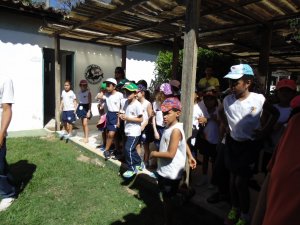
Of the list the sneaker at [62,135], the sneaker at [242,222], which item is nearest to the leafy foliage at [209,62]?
the sneaker at [62,135]

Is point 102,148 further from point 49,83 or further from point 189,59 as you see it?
point 49,83

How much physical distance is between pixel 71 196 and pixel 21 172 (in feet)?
4.62

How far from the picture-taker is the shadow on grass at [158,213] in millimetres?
3596

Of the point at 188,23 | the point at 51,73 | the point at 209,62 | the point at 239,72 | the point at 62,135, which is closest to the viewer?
the point at 239,72

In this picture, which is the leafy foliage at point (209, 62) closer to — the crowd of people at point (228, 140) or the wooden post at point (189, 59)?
the crowd of people at point (228, 140)

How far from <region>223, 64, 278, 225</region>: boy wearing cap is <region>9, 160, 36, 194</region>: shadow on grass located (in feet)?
10.5

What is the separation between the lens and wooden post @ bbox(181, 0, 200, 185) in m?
3.79

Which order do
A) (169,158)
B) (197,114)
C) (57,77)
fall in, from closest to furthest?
1. (169,158)
2. (197,114)
3. (57,77)

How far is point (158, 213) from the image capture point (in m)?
3.85

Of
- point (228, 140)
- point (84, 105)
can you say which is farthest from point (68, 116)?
point (228, 140)

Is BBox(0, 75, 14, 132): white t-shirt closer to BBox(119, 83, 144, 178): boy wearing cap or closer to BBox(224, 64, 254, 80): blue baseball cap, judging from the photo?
BBox(119, 83, 144, 178): boy wearing cap

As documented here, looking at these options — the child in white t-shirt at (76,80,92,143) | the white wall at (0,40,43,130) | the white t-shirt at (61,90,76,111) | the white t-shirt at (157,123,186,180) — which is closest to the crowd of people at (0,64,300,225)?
the white t-shirt at (157,123,186,180)

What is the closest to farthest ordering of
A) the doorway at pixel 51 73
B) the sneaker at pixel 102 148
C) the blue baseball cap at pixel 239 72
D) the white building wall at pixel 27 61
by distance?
the blue baseball cap at pixel 239 72 < the sneaker at pixel 102 148 < the white building wall at pixel 27 61 < the doorway at pixel 51 73

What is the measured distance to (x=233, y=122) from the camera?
3.23 metres
